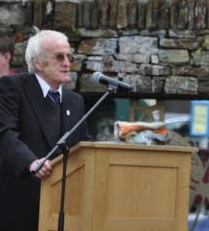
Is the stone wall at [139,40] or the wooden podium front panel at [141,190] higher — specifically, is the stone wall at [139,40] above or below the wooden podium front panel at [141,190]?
above

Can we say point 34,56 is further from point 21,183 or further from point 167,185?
point 167,185

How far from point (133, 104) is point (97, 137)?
0.42m

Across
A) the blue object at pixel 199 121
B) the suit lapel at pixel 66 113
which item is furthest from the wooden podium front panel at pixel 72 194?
the blue object at pixel 199 121

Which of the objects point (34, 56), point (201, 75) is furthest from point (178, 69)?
point (34, 56)

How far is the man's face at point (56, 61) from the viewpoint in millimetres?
4000

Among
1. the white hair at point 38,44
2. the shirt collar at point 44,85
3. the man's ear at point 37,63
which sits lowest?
the shirt collar at point 44,85

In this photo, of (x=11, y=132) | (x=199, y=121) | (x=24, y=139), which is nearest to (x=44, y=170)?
(x=11, y=132)

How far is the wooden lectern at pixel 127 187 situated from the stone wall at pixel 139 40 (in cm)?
293

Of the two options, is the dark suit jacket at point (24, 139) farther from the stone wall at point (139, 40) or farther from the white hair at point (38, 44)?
the stone wall at point (139, 40)

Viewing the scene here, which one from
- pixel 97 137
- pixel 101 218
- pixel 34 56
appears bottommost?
pixel 97 137

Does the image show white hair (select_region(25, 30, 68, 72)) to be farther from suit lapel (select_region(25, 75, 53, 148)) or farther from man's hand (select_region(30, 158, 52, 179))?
man's hand (select_region(30, 158, 52, 179))

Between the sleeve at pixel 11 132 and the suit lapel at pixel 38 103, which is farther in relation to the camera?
the suit lapel at pixel 38 103

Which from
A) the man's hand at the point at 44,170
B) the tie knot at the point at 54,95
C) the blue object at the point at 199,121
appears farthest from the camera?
the blue object at the point at 199,121

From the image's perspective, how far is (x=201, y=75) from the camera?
6.38 metres
